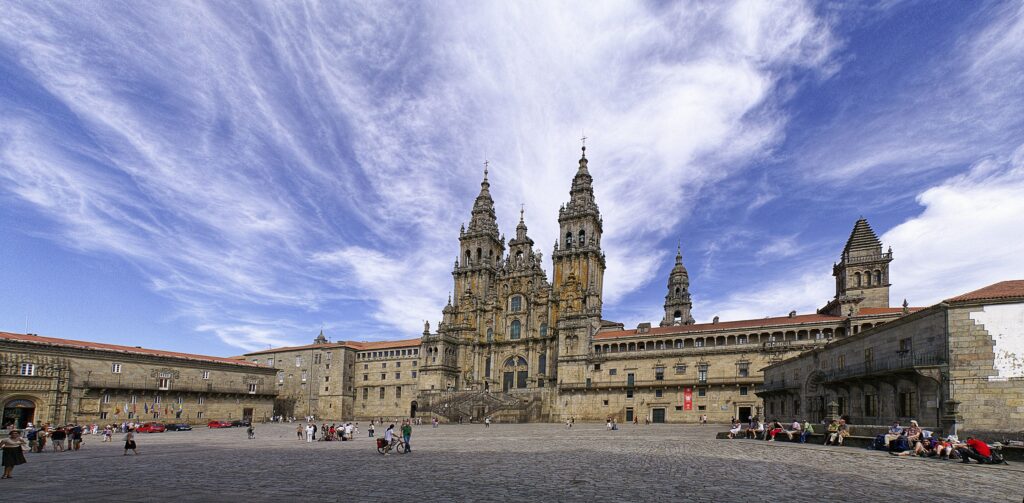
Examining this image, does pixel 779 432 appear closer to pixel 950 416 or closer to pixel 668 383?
pixel 950 416

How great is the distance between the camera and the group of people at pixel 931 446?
717 inches

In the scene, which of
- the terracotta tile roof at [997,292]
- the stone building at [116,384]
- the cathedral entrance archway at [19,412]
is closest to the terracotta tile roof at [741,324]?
the terracotta tile roof at [997,292]

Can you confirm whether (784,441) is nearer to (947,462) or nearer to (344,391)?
(947,462)

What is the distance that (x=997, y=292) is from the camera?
77.2 feet

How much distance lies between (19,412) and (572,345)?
55.2 metres

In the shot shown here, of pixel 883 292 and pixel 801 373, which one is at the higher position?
pixel 883 292

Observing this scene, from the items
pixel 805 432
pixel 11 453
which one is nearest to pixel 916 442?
pixel 805 432

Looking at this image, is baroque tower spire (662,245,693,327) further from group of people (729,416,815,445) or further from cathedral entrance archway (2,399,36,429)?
cathedral entrance archway (2,399,36,429)

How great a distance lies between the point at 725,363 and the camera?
60125 millimetres

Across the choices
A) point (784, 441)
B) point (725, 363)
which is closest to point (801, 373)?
point (784, 441)

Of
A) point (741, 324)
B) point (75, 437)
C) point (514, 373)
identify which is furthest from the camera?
point (514, 373)

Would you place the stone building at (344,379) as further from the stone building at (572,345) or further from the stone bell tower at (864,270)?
the stone bell tower at (864,270)

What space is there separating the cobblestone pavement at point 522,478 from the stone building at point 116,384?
3704cm

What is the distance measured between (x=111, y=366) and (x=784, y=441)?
61829 mm
